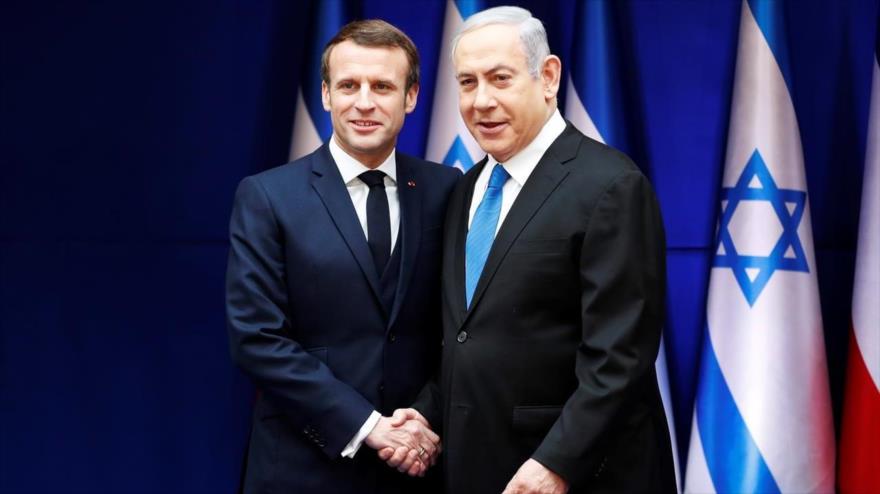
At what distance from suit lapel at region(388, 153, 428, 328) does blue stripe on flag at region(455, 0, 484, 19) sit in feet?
3.11

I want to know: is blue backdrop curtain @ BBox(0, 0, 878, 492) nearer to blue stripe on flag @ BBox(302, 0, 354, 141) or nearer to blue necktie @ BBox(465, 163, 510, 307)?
blue stripe on flag @ BBox(302, 0, 354, 141)

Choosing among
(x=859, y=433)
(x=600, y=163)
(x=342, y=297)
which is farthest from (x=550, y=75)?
(x=859, y=433)

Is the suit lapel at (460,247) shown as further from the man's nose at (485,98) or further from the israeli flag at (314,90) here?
the israeli flag at (314,90)

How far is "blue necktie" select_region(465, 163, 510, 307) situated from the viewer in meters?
1.76

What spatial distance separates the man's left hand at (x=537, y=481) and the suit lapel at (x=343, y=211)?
460 mm

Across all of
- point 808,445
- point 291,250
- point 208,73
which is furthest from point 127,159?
point 808,445

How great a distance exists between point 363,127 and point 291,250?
0.30m

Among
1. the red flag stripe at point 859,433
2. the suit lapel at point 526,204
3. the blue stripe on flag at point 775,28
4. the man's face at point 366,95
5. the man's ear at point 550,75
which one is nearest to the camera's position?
the suit lapel at point 526,204

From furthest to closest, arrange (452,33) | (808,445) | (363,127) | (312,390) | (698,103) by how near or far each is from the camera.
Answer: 1. (698,103)
2. (452,33)
3. (808,445)
4. (363,127)
5. (312,390)

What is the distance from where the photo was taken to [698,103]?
3016mm

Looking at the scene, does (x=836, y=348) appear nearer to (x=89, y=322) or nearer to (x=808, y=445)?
(x=808, y=445)

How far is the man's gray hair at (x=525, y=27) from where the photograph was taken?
5.78ft

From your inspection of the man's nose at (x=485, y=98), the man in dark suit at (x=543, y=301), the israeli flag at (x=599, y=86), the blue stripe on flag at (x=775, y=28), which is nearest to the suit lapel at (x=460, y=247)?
the man in dark suit at (x=543, y=301)

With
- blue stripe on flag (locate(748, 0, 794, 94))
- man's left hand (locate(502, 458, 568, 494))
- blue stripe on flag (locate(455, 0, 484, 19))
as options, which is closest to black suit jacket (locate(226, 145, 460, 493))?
man's left hand (locate(502, 458, 568, 494))
